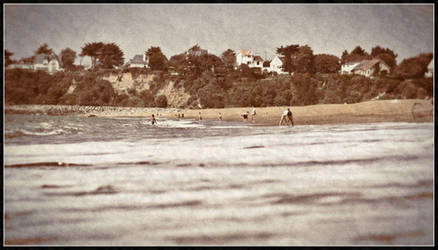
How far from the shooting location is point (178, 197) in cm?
365

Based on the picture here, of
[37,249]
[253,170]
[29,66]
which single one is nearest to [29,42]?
[29,66]

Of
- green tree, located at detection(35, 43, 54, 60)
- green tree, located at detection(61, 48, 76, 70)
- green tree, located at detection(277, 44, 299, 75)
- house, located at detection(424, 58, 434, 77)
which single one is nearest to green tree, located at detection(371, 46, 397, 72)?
house, located at detection(424, 58, 434, 77)

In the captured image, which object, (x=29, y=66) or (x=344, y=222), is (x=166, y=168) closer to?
(x=344, y=222)

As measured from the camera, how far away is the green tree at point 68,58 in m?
5.32

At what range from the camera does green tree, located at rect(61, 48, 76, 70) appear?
5.32 m

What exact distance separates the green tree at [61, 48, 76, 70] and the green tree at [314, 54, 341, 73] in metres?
4.08

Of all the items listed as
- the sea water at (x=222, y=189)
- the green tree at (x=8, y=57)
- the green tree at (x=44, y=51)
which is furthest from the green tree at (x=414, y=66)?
the green tree at (x=8, y=57)

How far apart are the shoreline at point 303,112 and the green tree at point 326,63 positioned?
0.90 meters

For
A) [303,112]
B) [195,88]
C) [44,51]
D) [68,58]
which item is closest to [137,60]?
[68,58]

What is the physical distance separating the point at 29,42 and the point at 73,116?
73.6 inches

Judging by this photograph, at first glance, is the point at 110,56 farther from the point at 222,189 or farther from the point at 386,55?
A: the point at 386,55

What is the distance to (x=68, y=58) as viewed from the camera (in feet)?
18.2

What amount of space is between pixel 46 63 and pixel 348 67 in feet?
17.0

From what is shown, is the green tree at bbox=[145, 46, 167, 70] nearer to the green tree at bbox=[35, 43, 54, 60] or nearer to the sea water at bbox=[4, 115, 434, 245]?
the sea water at bbox=[4, 115, 434, 245]
